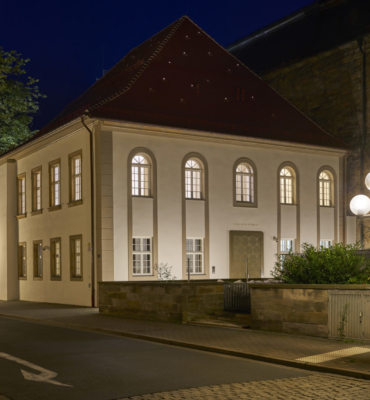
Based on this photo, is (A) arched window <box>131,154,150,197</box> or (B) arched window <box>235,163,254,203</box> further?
(B) arched window <box>235,163,254,203</box>

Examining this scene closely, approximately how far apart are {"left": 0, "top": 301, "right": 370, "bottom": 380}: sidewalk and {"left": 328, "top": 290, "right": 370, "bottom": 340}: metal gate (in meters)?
0.26

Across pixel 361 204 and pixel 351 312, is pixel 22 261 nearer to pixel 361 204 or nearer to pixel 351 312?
pixel 361 204

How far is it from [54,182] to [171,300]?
41.4ft

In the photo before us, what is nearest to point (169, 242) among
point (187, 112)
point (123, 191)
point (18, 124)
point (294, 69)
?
point (123, 191)

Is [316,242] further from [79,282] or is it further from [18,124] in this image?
[18,124]

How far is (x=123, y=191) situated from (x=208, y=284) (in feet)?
25.9

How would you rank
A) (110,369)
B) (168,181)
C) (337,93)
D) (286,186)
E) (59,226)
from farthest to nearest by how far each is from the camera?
(337,93) → (286,186) → (59,226) → (168,181) → (110,369)

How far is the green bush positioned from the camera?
14266mm

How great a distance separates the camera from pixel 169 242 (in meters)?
25.6

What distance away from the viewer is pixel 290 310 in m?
14.2

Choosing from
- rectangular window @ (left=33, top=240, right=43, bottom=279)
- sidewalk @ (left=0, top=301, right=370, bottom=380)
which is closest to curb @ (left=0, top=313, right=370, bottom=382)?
sidewalk @ (left=0, top=301, right=370, bottom=380)

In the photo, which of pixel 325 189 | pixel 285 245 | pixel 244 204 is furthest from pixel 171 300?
pixel 325 189

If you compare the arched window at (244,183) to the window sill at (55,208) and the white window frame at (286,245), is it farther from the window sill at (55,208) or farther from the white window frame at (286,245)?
the window sill at (55,208)

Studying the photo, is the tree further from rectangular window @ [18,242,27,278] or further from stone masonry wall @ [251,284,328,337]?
stone masonry wall @ [251,284,328,337]
